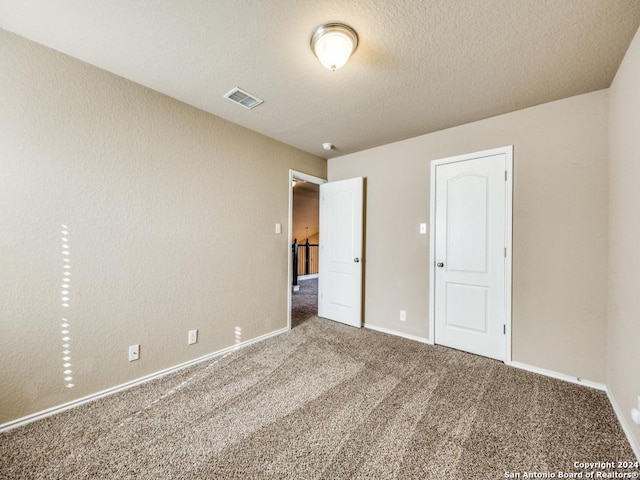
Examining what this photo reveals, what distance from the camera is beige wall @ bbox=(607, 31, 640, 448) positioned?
1.58 metres

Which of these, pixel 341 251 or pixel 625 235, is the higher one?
pixel 625 235

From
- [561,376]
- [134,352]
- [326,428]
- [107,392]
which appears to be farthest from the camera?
[561,376]

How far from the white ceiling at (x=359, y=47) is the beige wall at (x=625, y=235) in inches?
9.4

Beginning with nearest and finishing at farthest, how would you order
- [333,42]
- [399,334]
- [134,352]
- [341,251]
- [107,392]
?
[333,42], [107,392], [134,352], [399,334], [341,251]

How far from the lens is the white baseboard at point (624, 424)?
149 centimetres

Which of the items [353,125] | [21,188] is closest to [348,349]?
[353,125]

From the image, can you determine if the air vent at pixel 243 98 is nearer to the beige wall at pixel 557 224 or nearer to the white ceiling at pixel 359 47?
the white ceiling at pixel 359 47

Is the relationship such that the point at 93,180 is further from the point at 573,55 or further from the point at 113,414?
the point at 573,55

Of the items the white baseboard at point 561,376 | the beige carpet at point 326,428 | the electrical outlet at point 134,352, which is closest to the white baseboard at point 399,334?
the beige carpet at point 326,428

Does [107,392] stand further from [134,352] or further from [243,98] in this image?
[243,98]

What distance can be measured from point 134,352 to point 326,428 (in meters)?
1.65

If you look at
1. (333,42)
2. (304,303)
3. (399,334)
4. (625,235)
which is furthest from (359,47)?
(304,303)

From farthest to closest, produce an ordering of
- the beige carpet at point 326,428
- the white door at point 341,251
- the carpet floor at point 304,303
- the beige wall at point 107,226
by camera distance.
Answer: the carpet floor at point 304,303 < the white door at point 341,251 < the beige wall at point 107,226 < the beige carpet at point 326,428

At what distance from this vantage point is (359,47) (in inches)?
68.4
